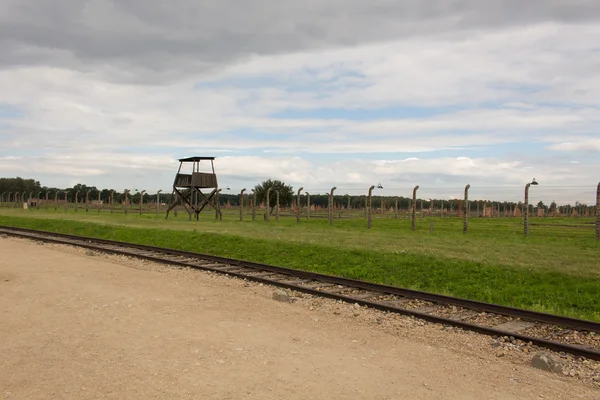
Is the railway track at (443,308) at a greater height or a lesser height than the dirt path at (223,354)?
greater

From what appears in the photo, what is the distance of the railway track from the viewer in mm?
7979

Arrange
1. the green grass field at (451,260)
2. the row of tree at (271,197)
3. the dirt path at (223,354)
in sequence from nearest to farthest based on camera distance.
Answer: the dirt path at (223,354), the green grass field at (451,260), the row of tree at (271,197)

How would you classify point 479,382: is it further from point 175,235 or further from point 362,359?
point 175,235

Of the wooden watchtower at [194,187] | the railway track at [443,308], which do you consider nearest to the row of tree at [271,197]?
the wooden watchtower at [194,187]

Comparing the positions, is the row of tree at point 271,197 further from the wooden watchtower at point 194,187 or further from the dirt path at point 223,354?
the dirt path at point 223,354

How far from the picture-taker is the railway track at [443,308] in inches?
314

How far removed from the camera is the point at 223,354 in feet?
22.6

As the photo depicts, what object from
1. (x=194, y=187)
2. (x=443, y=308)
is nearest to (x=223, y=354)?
(x=443, y=308)

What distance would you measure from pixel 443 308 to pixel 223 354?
16.3ft

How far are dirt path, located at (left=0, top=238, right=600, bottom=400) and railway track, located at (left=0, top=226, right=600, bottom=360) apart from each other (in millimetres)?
732

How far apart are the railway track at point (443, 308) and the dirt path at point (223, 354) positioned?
0.73 metres

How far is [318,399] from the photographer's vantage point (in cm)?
551

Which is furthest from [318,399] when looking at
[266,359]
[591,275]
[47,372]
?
[591,275]

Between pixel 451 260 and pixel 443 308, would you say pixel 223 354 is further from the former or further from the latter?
pixel 451 260
